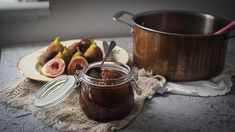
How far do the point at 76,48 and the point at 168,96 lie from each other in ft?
0.99

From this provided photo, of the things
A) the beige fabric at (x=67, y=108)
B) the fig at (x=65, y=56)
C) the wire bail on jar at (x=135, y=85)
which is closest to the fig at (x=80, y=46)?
the fig at (x=65, y=56)

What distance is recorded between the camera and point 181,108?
0.77 metres

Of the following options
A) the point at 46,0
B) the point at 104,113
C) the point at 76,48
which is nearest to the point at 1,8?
the point at 46,0

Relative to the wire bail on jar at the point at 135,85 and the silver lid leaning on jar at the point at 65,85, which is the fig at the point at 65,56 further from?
the wire bail on jar at the point at 135,85

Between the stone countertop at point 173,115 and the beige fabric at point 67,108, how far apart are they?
0.05ft

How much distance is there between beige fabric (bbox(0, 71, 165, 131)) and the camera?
68 centimetres

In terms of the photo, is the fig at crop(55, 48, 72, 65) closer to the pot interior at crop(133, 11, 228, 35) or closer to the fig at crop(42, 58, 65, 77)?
the fig at crop(42, 58, 65, 77)

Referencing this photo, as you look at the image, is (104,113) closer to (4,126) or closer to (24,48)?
(4,126)

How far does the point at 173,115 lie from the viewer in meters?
0.73

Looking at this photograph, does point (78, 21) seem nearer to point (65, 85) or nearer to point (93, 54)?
point (93, 54)

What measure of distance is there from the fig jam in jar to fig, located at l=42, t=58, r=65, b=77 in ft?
0.51

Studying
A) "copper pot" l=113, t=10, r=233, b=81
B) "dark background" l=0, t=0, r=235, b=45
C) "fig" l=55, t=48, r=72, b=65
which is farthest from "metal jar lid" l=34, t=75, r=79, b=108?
"dark background" l=0, t=0, r=235, b=45

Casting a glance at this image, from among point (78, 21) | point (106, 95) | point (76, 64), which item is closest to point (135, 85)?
point (106, 95)

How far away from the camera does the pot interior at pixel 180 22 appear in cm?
100
